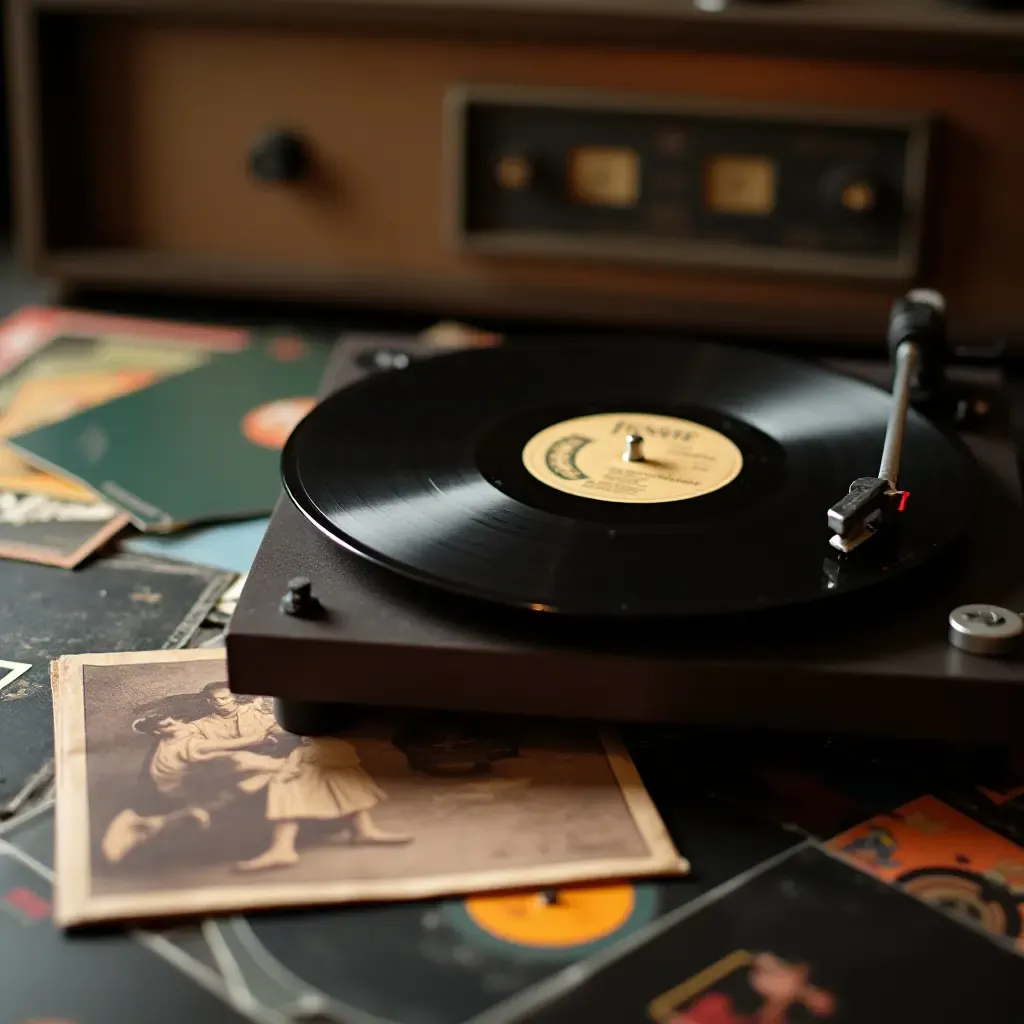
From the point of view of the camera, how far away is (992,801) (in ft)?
2.67

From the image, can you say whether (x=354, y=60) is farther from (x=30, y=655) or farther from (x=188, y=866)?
(x=188, y=866)

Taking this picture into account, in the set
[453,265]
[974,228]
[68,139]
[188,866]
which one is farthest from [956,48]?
[188,866]

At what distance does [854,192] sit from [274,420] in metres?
0.60

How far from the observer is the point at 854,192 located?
4.57 ft

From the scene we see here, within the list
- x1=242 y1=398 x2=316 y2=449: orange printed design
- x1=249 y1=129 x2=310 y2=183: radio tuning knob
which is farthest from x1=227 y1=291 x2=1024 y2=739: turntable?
x1=249 y1=129 x2=310 y2=183: radio tuning knob

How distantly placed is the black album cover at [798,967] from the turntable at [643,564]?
4.0 inches

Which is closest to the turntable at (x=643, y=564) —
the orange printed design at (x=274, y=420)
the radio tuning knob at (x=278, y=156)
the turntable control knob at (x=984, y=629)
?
the turntable control knob at (x=984, y=629)

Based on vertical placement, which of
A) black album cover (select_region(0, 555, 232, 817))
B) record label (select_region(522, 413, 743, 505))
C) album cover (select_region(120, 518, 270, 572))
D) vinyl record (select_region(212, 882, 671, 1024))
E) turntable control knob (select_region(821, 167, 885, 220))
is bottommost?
vinyl record (select_region(212, 882, 671, 1024))

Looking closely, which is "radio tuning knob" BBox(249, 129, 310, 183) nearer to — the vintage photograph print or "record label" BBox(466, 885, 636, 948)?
the vintage photograph print

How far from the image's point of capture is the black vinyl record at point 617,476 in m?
0.82

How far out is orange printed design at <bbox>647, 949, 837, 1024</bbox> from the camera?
2.15ft

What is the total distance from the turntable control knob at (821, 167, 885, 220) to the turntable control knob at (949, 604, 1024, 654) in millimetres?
679

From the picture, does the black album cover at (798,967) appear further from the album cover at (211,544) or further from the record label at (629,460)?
the album cover at (211,544)

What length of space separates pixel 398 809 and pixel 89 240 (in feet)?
3.34
